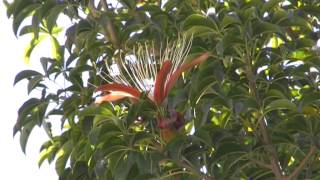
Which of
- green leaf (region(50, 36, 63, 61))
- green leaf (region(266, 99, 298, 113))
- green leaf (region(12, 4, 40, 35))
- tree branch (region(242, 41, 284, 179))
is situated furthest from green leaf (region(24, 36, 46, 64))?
green leaf (region(266, 99, 298, 113))

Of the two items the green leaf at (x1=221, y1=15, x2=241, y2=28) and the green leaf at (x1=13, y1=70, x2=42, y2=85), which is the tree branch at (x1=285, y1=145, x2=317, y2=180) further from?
the green leaf at (x1=13, y1=70, x2=42, y2=85)

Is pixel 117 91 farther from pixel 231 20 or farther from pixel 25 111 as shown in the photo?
pixel 25 111

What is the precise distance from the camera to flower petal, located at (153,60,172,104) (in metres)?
1.78

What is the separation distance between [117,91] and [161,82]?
0.11 m

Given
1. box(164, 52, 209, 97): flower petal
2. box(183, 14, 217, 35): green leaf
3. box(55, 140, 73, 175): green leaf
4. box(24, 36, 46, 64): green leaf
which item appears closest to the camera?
box(164, 52, 209, 97): flower petal

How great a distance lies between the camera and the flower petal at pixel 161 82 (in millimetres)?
1780

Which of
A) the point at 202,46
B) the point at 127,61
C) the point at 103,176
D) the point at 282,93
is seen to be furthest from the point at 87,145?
the point at 282,93

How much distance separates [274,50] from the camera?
2.02 meters

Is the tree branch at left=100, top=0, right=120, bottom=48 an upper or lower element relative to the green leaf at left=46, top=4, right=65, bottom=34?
lower

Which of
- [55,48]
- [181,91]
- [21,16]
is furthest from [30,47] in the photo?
[181,91]

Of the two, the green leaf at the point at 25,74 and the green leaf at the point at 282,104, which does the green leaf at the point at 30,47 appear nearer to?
the green leaf at the point at 25,74

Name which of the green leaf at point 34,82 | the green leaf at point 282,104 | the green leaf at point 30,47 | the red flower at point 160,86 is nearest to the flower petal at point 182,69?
the red flower at point 160,86

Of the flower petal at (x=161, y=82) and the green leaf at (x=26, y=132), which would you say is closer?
the flower petal at (x=161, y=82)

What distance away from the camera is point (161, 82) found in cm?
180
